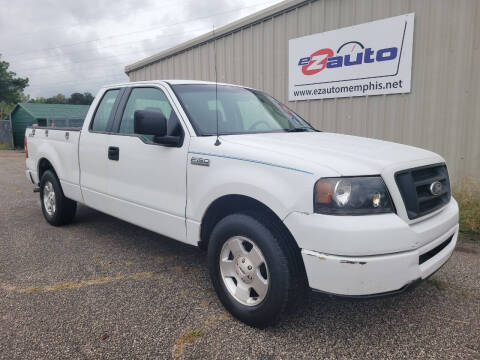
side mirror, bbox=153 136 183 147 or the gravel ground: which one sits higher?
side mirror, bbox=153 136 183 147

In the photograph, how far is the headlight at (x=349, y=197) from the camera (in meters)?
2.33

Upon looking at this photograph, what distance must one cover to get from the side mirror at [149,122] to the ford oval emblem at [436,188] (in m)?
2.03

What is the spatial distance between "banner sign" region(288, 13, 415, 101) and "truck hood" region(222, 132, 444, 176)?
11.9 feet

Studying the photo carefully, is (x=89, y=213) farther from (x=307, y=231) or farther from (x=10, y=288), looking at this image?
(x=307, y=231)

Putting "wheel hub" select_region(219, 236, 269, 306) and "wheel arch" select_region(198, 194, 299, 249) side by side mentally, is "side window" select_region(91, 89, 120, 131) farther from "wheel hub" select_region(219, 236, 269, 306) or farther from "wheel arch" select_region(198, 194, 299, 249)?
"wheel hub" select_region(219, 236, 269, 306)

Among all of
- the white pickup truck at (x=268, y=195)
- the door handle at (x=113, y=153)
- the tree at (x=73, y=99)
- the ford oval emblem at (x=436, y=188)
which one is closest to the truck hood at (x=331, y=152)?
the white pickup truck at (x=268, y=195)

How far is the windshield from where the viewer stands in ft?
11.1

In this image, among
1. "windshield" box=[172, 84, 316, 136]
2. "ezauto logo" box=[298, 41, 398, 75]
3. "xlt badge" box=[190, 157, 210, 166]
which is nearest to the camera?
"xlt badge" box=[190, 157, 210, 166]

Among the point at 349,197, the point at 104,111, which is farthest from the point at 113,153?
the point at 349,197

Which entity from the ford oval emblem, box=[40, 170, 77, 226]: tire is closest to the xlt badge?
Result: the ford oval emblem

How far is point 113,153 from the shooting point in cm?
398

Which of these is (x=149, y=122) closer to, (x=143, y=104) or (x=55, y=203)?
(x=143, y=104)

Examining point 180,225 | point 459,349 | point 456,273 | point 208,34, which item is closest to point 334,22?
point 208,34

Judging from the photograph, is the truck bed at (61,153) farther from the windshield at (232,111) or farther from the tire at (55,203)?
the windshield at (232,111)
